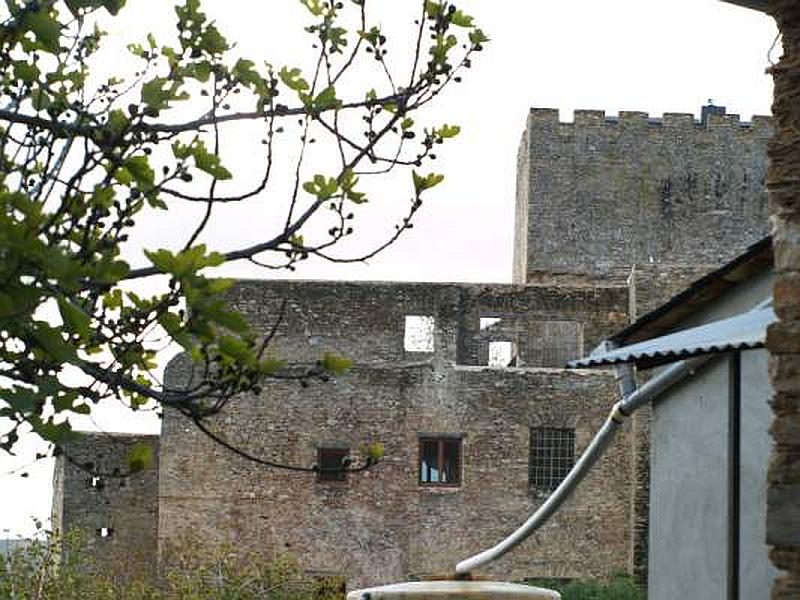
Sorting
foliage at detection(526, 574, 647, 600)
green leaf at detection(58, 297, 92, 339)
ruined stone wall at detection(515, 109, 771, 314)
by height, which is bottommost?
foliage at detection(526, 574, 647, 600)

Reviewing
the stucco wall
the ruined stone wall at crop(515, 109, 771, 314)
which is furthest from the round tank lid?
the ruined stone wall at crop(515, 109, 771, 314)

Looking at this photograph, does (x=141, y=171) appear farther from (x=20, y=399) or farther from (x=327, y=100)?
(x=20, y=399)

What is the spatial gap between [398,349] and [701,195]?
1099 centimetres

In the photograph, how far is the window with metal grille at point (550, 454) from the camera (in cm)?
3009

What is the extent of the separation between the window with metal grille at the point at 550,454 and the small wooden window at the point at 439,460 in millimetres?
1321

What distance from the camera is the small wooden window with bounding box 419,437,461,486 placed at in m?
30.2

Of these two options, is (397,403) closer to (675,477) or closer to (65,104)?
(675,477)

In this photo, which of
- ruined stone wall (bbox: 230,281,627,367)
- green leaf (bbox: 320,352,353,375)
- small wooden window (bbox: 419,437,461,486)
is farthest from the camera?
ruined stone wall (bbox: 230,281,627,367)

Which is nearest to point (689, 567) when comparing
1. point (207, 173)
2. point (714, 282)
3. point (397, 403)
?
point (714, 282)

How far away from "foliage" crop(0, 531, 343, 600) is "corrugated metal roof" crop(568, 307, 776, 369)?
9.81 metres

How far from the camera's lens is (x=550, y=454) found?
1190 inches

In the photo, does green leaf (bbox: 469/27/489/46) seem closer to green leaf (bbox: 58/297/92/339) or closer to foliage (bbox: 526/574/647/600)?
green leaf (bbox: 58/297/92/339)

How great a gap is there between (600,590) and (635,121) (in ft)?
47.2

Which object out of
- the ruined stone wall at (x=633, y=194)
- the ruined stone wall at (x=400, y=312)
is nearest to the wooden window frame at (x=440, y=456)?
the ruined stone wall at (x=400, y=312)
